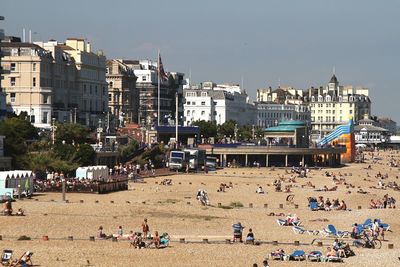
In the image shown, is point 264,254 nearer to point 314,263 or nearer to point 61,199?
point 314,263

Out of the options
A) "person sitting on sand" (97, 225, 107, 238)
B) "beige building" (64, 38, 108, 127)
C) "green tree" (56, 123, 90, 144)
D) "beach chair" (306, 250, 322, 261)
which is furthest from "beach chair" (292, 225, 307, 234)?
"beige building" (64, 38, 108, 127)

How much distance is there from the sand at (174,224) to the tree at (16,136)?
24.9 feet

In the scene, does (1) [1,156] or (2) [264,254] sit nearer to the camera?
(2) [264,254]

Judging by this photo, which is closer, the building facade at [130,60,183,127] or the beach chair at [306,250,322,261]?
the beach chair at [306,250,322,261]

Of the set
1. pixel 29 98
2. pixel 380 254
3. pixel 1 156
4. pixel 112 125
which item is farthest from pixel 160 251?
pixel 112 125

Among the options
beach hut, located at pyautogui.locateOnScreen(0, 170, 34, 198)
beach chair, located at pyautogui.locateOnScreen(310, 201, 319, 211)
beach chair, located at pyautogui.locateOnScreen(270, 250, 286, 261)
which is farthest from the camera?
beach chair, located at pyautogui.locateOnScreen(310, 201, 319, 211)

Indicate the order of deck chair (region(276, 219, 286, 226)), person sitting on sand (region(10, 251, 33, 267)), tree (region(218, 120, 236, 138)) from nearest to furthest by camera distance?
person sitting on sand (region(10, 251, 33, 267))
deck chair (region(276, 219, 286, 226))
tree (region(218, 120, 236, 138))

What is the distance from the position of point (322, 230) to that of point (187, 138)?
258 ft

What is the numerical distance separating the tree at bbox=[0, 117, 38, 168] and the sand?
759 centimetres

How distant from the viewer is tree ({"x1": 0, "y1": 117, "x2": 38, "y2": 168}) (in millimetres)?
61250

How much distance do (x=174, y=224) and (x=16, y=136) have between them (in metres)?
29.0

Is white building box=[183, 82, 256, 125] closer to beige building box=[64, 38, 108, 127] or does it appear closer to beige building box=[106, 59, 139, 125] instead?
beige building box=[106, 59, 139, 125]

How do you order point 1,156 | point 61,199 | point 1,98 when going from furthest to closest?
point 1,98 < point 1,156 < point 61,199

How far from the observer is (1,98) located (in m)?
80.3
